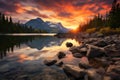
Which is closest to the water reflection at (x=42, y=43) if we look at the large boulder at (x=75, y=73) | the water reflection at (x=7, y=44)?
the water reflection at (x=7, y=44)

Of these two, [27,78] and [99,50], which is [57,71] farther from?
[99,50]

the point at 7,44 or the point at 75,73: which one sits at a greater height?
the point at 7,44

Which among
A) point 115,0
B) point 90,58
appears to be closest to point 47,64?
point 90,58


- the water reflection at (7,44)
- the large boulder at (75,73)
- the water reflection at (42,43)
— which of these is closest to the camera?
the large boulder at (75,73)

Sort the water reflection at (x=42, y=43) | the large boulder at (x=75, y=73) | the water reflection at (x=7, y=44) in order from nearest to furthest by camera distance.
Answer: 1. the large boulder at (x=75, y=73)
2. the water reflection at (x=7, y=44)
3. the water reflection at (x=42, y=43)

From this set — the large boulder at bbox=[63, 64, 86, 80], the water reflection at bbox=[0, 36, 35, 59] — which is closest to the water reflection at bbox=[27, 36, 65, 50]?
the water reflection at bbox=[0, 36, 35, 59]

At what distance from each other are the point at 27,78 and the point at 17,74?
144 cm

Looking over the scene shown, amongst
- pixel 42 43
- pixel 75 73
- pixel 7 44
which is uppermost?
pixel 7 44

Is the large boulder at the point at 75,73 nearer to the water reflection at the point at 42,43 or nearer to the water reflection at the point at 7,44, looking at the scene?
the water reflection at the point at 7,44

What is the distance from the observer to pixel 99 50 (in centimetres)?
1712

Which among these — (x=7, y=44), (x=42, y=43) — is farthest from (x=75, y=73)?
(x=42, y=43)

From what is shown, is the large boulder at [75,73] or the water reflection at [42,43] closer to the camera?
the large boulder at [75,73]

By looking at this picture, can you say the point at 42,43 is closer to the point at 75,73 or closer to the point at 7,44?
the point at 7,44

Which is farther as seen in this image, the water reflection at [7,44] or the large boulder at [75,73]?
the water reflection at [7,44]
